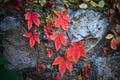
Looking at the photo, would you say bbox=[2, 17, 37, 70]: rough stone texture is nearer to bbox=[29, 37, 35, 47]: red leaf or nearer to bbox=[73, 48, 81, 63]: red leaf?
bbox=[29, 37, 35, 47]: red leaf

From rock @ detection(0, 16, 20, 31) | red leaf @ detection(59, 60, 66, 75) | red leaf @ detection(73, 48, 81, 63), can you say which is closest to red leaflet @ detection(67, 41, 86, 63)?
red leaf @ detection(73, 48, 81, 63)

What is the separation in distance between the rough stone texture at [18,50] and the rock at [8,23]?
12mm

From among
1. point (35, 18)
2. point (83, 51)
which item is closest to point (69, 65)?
point (83, 51)

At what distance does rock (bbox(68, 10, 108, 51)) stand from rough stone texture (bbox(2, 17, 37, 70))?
1.38 feet

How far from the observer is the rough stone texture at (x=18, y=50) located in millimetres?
Result: 2170

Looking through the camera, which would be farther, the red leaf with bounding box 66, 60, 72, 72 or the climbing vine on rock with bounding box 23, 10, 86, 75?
the red leaf with bounding box 66, 60, 72, 72

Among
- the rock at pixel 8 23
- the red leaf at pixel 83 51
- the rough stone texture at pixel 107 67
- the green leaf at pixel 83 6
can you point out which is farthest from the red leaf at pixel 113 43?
the rock at pixel 8 23

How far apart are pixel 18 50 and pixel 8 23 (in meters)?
0.26

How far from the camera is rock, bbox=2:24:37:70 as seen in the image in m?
2.17

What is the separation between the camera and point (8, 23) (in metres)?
2.15

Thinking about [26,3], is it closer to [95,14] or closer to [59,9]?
[59,9]

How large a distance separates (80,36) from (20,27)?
0.57 meters

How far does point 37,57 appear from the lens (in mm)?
2250

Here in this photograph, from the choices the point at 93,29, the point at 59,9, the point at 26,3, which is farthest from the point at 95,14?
the point at 26,3
